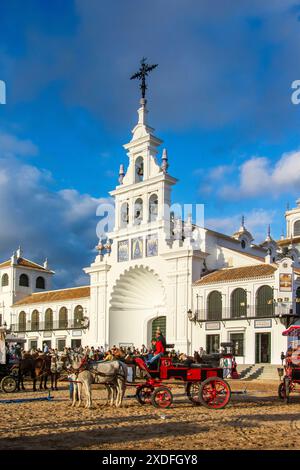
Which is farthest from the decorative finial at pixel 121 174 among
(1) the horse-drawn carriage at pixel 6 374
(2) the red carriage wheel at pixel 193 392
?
(2) the red carriage wheel at pixel 193 392

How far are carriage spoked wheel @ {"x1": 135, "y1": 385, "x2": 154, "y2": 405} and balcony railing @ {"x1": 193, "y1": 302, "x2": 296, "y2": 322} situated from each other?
63.6 ft

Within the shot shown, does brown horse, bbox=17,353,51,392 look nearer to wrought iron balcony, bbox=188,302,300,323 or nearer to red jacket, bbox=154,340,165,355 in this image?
red jacket, bbox=154,340,165,355

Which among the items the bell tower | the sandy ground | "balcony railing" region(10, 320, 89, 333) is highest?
the bell tower

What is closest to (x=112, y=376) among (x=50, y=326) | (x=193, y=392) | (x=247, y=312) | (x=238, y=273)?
(x=193, y=392)

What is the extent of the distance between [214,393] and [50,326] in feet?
127

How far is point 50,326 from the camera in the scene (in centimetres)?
5356

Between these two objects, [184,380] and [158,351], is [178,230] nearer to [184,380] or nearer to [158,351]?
[158,351]

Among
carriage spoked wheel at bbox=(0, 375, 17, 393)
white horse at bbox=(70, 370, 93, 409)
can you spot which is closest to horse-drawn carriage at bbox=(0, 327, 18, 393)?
carriage spoked wheel at bbox=(0, 375, 17, 393)

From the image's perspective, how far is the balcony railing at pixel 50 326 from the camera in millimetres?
49884

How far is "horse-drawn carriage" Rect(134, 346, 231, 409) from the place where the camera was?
54.1 feet

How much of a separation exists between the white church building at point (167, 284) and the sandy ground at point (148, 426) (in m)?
19.4
